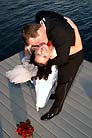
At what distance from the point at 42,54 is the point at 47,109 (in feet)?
4.87

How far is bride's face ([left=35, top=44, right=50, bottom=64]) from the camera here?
14.3 ft

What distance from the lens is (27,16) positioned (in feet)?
44.4

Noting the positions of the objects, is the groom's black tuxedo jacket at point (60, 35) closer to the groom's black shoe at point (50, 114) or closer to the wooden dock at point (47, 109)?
the groom's black shoe at point (50, 114)

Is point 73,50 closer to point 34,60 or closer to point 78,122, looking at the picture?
point 34,60

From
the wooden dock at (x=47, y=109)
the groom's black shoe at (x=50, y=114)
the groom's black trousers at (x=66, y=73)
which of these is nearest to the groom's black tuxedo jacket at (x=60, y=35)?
the groom's black trousers at (x=66, y=73)

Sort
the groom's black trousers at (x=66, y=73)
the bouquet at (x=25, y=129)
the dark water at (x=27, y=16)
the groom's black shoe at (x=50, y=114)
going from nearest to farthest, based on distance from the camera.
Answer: the bouquet at (x=25, y=129) < the groom's black trousers at (x=66, y=73) < the groom's black shoe at (x=50, y=114) < the dark water at (x=27, y=16)

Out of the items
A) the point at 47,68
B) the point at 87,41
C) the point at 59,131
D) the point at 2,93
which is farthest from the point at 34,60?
the point at 87,41

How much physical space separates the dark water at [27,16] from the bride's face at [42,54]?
6.41 metres

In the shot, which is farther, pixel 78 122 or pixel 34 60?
pixel 78 122

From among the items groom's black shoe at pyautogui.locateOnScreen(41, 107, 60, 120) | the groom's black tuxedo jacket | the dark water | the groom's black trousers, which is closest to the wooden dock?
groom's black shoe at pyautogui.locateOnScreen(41, 107, 60, 120)

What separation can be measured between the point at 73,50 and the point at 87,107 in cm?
Result: 128

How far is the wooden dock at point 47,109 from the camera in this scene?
489 centimetres

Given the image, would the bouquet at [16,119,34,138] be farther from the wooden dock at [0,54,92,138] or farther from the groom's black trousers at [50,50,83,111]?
the groom's black trousers at [50,50,83,111]

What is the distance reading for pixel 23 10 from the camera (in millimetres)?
14188
